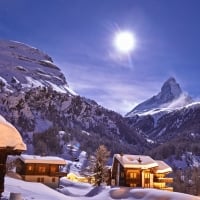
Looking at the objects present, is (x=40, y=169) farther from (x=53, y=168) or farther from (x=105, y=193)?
(x=105, y=193)

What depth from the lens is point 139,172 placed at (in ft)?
209

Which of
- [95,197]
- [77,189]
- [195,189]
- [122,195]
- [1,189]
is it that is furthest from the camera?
[195,189]

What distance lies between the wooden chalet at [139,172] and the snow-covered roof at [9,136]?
167ft

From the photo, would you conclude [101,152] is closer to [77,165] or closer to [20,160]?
[20,160]

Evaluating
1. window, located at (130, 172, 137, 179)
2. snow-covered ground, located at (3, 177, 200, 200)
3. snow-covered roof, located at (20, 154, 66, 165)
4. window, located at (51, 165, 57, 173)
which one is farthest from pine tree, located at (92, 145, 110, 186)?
window, located at (130, 172, 137, 179)

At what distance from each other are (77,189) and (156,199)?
29.2 metres

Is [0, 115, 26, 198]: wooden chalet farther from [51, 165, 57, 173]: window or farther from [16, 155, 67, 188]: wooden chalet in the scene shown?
[51, 165, 57, 173]: window

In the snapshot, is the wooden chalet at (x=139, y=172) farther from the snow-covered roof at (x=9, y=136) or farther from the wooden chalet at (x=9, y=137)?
the snow-covered roof at (x=9, y=136)

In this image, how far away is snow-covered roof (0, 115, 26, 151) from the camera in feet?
41.4

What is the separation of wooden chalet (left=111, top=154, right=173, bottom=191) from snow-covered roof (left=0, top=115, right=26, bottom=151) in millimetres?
50821

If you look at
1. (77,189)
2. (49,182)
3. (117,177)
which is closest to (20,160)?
(49,182)

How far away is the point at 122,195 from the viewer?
5356cm

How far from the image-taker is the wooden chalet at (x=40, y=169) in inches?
2650

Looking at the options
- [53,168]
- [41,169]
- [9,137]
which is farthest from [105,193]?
[9,137]
